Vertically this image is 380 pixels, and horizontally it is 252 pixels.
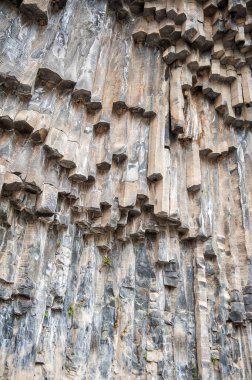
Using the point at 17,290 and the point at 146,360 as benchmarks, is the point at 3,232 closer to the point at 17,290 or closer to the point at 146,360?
the point at 17,290

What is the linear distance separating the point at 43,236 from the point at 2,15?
280 cm

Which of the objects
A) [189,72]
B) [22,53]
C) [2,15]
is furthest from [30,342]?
[189,72]

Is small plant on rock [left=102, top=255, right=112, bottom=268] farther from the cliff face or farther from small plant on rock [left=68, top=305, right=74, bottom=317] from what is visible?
small plant on rock [left=68, top=305, right=74, bottom=317]

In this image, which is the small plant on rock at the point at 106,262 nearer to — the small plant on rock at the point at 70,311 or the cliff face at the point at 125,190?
the cliff face at the point at 125,190

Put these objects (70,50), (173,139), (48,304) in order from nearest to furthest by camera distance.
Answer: (48,304)
(70,50)
(173,139)

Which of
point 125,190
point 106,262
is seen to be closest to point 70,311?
point 106,262

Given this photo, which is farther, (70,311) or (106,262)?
(106,262)

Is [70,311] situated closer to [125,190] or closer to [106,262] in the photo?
[106,262]

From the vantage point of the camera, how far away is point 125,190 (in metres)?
5.52

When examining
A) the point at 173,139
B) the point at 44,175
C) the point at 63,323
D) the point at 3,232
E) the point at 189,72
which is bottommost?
the point at 63,323

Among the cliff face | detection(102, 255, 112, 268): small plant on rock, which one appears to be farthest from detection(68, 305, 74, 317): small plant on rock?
detection(102, 255, 112, 268): small plant on rock

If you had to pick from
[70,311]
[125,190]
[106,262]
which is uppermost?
[125,190]

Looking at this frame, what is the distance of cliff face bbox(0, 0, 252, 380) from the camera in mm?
4785

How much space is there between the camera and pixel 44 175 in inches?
195
